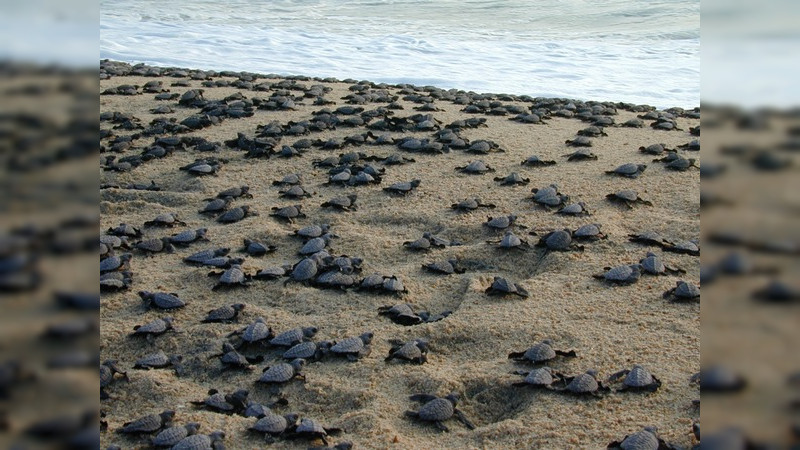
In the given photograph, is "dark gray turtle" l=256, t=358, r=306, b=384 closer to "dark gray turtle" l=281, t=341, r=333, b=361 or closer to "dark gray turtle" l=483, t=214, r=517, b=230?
"dark gray turtle" l=281, t=341, r=333, b=361

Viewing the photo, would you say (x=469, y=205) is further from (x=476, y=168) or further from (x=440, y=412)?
(x=440, y=412)


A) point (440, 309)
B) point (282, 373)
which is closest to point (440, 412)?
point (282, 373)

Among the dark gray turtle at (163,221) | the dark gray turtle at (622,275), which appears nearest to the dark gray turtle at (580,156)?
the dark gray turtle at (622,275)

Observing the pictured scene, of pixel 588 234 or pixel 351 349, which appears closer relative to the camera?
pixel 351 349

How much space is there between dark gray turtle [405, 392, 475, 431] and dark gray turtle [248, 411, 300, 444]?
16.2 inches

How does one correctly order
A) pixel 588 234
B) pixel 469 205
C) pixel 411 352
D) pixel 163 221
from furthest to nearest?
pixel 469 205 → pixel 163 221 → pixel 588 234 → pixel 411 352

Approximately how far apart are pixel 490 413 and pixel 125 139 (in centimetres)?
444

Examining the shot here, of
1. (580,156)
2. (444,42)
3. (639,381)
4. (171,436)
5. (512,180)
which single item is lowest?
(171,436)

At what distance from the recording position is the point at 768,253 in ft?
2.25

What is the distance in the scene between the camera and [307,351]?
3006mm

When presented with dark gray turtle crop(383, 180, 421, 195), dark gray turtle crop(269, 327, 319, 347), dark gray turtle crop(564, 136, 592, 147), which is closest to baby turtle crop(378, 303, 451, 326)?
dark gray turtle crop(269, 327, 319, 347)

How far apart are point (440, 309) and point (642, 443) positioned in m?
1.37

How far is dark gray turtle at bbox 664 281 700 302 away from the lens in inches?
135

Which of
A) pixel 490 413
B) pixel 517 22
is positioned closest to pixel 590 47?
pixel 517 22
